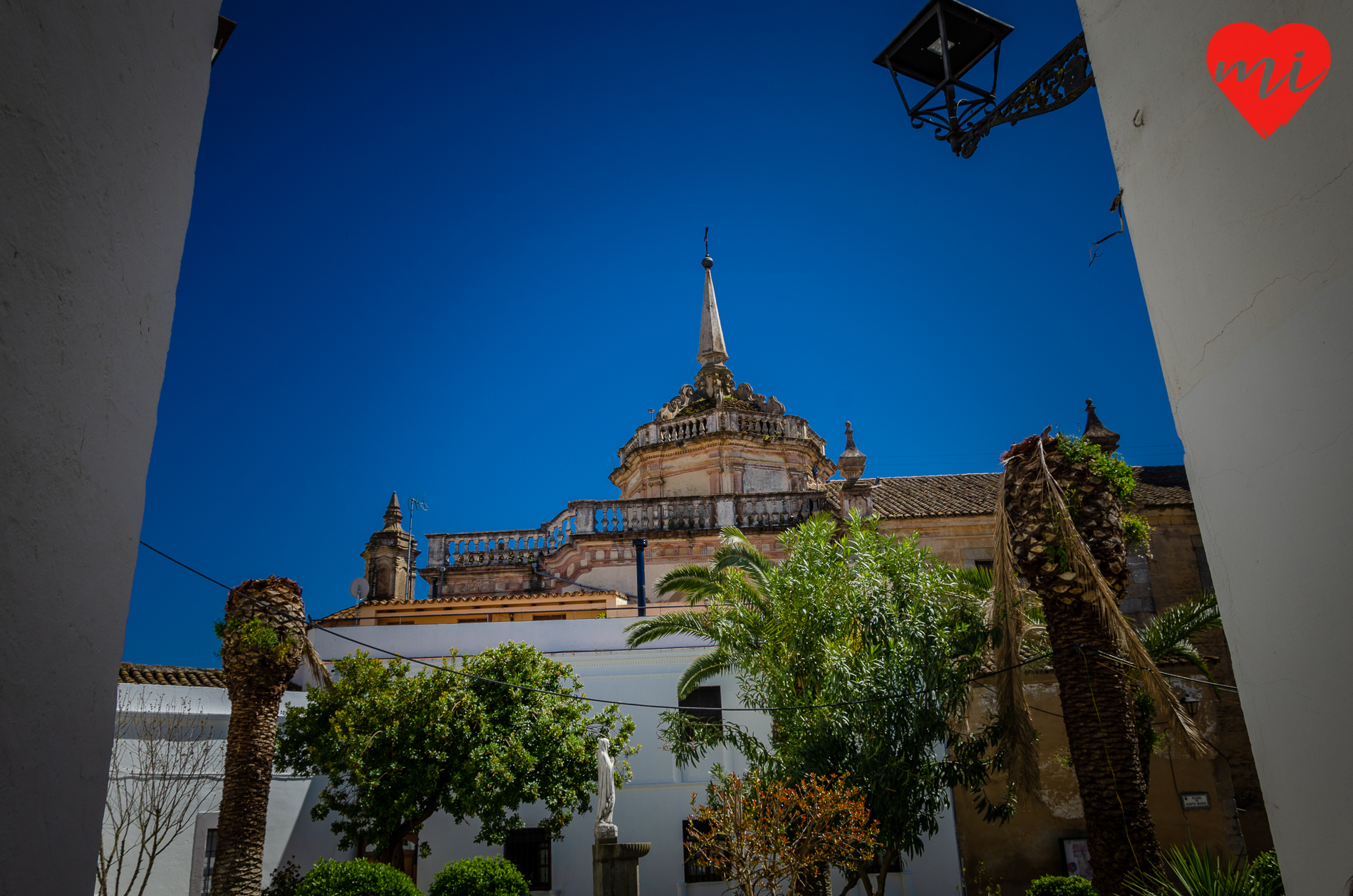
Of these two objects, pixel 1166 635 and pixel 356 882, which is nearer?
pixel 356 882

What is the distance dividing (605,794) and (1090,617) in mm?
7278

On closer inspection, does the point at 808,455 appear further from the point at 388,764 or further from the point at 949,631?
the point at 388,764

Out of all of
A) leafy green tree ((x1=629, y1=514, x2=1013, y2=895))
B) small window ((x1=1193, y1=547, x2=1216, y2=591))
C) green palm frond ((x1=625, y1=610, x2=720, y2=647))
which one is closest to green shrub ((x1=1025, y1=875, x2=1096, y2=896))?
leafy green tree ((x1=629, y1=514, x2=1013, y2=895))

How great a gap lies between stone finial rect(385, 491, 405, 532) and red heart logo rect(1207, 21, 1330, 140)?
2399 cm

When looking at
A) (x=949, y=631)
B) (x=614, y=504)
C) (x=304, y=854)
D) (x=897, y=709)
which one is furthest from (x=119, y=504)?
(x=614, y=504)

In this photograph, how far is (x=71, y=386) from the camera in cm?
275

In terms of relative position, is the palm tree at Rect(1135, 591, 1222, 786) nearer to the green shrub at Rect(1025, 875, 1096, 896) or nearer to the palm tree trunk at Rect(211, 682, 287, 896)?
the green shrub at Rect(1025, 875, 1096, 896)

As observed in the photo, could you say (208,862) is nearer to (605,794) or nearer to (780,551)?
(605,794)

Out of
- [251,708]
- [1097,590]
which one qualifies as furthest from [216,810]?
[1097,590]

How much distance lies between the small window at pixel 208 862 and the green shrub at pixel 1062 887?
42.3 ft

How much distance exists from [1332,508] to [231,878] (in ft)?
46.5

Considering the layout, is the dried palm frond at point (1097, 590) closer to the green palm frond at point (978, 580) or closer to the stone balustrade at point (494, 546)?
the green palm frond at point (978, 580)

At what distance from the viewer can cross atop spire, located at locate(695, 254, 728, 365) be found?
29766mm

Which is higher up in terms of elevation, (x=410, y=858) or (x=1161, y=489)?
(x=1161, y=489)
